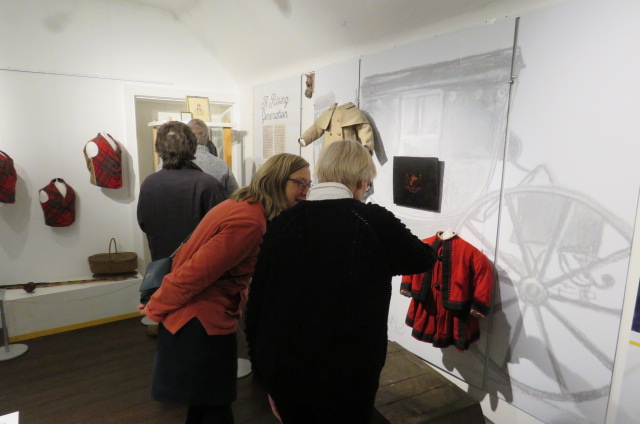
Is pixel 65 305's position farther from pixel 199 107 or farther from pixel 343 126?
pixel 343 126

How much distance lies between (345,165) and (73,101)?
10.9 feet

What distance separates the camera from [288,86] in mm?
3398

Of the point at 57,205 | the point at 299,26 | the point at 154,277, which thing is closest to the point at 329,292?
the point at 154,277

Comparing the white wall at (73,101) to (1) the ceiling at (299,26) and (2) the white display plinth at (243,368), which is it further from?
(2) the white display plinth at (243,368)

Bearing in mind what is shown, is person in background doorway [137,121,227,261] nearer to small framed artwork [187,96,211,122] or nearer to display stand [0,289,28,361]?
display stand [0,289,28,361]

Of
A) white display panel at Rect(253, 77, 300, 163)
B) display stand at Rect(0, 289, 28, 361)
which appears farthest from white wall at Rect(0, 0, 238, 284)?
white display panel at Rect(253, 77, 300, 163)

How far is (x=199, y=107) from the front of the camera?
3881mm

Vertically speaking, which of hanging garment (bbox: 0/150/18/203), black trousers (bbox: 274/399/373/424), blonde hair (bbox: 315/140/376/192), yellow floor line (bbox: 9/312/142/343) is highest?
blonde hair (bbox: 315/140/376/192)

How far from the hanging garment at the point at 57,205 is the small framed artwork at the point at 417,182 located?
2.88 meters

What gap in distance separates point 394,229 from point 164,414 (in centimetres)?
189

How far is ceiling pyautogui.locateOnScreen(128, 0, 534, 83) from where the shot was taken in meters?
2.15

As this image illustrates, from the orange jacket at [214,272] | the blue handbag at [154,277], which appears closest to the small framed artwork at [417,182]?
the orange jacket at [214,272]

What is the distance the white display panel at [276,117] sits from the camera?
3363mm

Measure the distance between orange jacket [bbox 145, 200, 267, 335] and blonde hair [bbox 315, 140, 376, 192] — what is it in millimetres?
308
